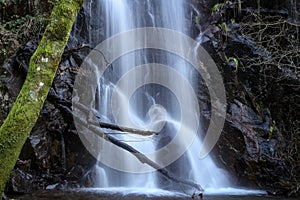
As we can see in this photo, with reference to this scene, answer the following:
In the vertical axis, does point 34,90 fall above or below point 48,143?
above

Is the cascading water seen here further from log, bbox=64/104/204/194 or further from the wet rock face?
log, bbox=64/104/204/194

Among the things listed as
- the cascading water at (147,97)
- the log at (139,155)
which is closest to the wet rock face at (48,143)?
the cascading water at (147,97)

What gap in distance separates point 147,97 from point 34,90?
5274 millimetres

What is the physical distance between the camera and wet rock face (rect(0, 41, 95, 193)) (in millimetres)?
6082

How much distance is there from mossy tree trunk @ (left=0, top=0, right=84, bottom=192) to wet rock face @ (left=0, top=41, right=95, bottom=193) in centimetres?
270

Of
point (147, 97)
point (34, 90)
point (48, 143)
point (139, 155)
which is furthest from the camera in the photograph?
point (147, 97)

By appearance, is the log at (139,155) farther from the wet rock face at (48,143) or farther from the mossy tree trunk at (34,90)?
the wet rock face at (48,143)

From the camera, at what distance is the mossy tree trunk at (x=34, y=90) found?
10.0 feet

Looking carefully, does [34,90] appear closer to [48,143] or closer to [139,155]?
[139,155]

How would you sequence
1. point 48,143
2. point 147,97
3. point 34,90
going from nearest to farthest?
point 34,90 → point 48,143 → point 147,97

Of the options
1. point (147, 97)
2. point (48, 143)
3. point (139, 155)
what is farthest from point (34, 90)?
point (147, 97)

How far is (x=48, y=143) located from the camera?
6402 mm

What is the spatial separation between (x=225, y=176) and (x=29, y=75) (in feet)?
17.4

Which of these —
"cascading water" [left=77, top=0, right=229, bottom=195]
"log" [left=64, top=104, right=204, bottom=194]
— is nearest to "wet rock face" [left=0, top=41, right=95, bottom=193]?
"cascading water" [left=77, top=0, right=229, bottom=195]
